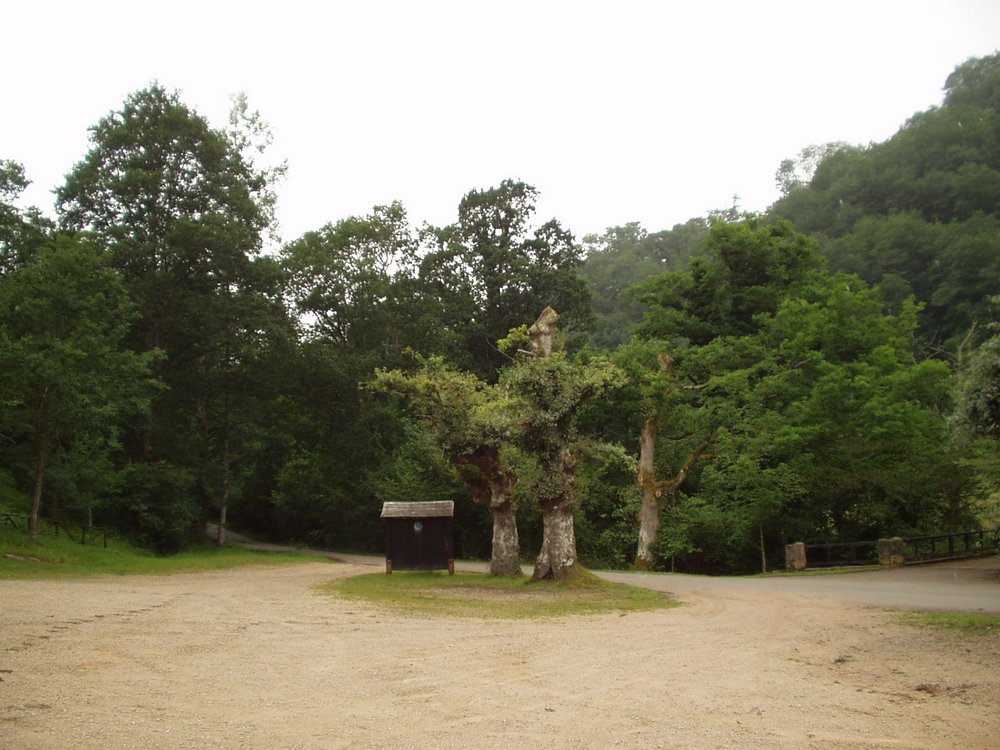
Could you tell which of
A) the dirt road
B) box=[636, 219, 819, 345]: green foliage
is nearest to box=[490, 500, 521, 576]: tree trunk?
the dirt road

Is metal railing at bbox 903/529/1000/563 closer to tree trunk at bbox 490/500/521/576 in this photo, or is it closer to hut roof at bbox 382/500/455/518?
tree trunk at bbox 490/500/521/576

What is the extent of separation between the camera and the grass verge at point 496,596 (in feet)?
49.2

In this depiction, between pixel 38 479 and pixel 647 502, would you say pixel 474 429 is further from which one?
pixel 38 479

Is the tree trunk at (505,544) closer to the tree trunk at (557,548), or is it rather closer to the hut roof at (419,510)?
the hut roof at (419,510)

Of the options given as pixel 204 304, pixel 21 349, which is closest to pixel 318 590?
pixel 21 349

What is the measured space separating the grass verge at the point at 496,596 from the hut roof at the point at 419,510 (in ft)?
6.19

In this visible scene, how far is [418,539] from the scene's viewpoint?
76.1 ft

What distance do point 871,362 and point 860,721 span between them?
2576 cm

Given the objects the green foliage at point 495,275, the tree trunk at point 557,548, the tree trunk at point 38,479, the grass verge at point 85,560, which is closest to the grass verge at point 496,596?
the tree trunk at point 557,548

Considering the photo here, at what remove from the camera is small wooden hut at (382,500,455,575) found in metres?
23.0

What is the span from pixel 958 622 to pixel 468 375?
12.8m

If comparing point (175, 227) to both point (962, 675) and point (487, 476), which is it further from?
point (962, 675)

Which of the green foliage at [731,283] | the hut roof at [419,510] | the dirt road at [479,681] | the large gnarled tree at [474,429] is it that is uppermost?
the green foliage at [731,283]

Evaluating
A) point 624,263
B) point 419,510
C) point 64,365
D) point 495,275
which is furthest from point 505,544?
point 624,263
